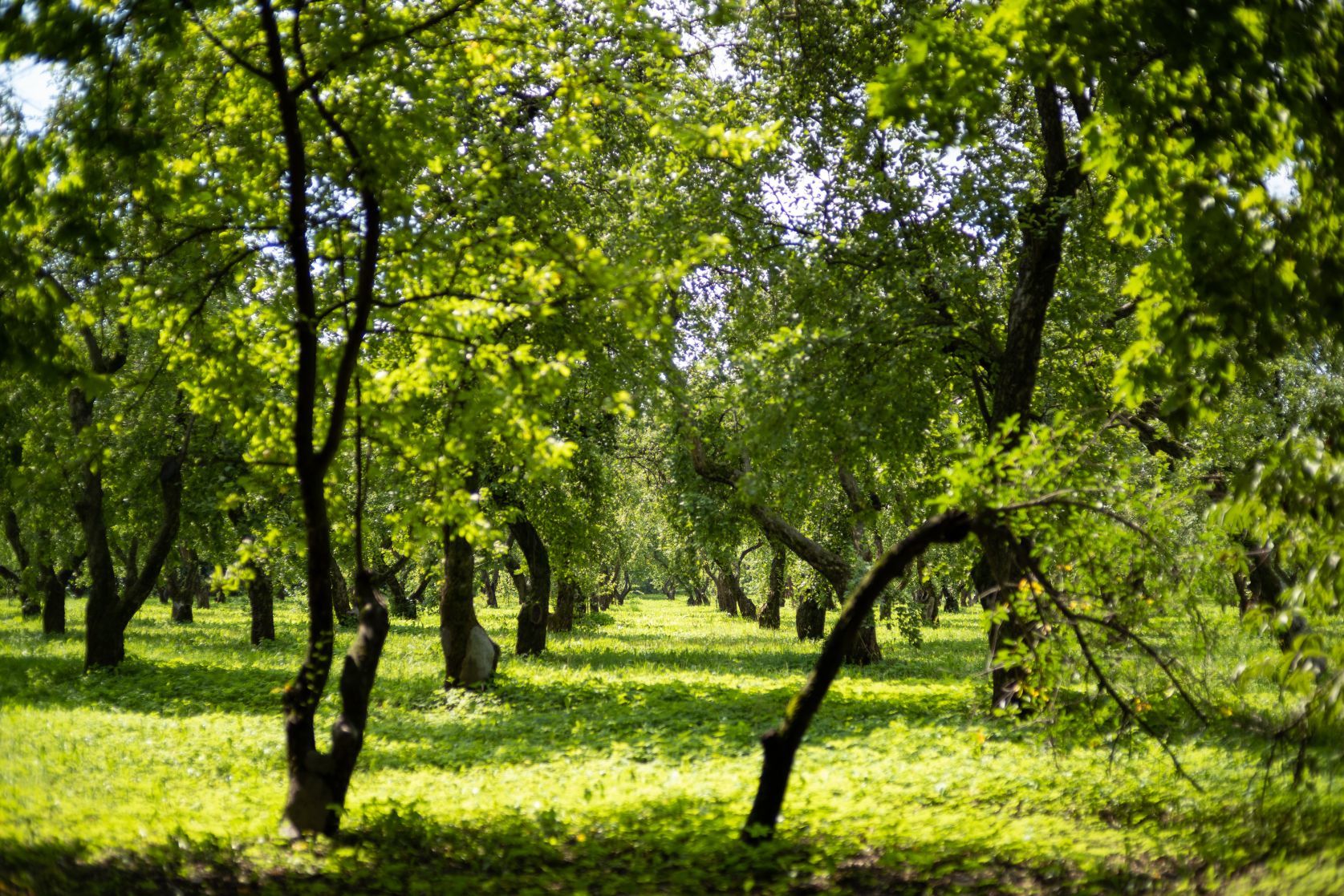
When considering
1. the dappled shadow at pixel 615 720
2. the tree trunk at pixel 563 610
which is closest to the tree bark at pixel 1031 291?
the dappled shadow at pixel 615 720

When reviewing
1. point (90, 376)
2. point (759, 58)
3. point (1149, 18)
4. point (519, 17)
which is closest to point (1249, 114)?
point (1149, 18)

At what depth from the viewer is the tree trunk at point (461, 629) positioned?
60.0 feet

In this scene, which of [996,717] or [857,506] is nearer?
[996,717]

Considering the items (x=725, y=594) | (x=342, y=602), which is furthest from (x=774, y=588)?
(x=725, y=594)

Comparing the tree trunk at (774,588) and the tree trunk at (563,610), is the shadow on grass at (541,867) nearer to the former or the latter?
the tree trunk at (774,588)

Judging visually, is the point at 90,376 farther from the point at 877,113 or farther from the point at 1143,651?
the point at 1143,651

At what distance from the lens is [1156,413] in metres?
16.5

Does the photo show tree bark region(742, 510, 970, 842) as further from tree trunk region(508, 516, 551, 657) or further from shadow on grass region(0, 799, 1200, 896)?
tree trunk region(508, 516, 551, 657)

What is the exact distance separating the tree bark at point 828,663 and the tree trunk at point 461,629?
1108 cm

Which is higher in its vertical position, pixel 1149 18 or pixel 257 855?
pixel 1149 18

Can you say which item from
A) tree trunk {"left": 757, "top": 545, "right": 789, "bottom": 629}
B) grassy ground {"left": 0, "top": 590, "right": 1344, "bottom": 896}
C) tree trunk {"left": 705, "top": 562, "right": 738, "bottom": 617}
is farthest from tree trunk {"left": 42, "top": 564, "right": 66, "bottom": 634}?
tree trunk {"left": 705, "top": 562, "right": 738, "bottom": 617}

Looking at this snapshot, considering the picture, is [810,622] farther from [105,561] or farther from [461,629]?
[105,561]

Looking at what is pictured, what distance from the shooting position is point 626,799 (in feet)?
34.2

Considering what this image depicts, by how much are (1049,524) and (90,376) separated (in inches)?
270
